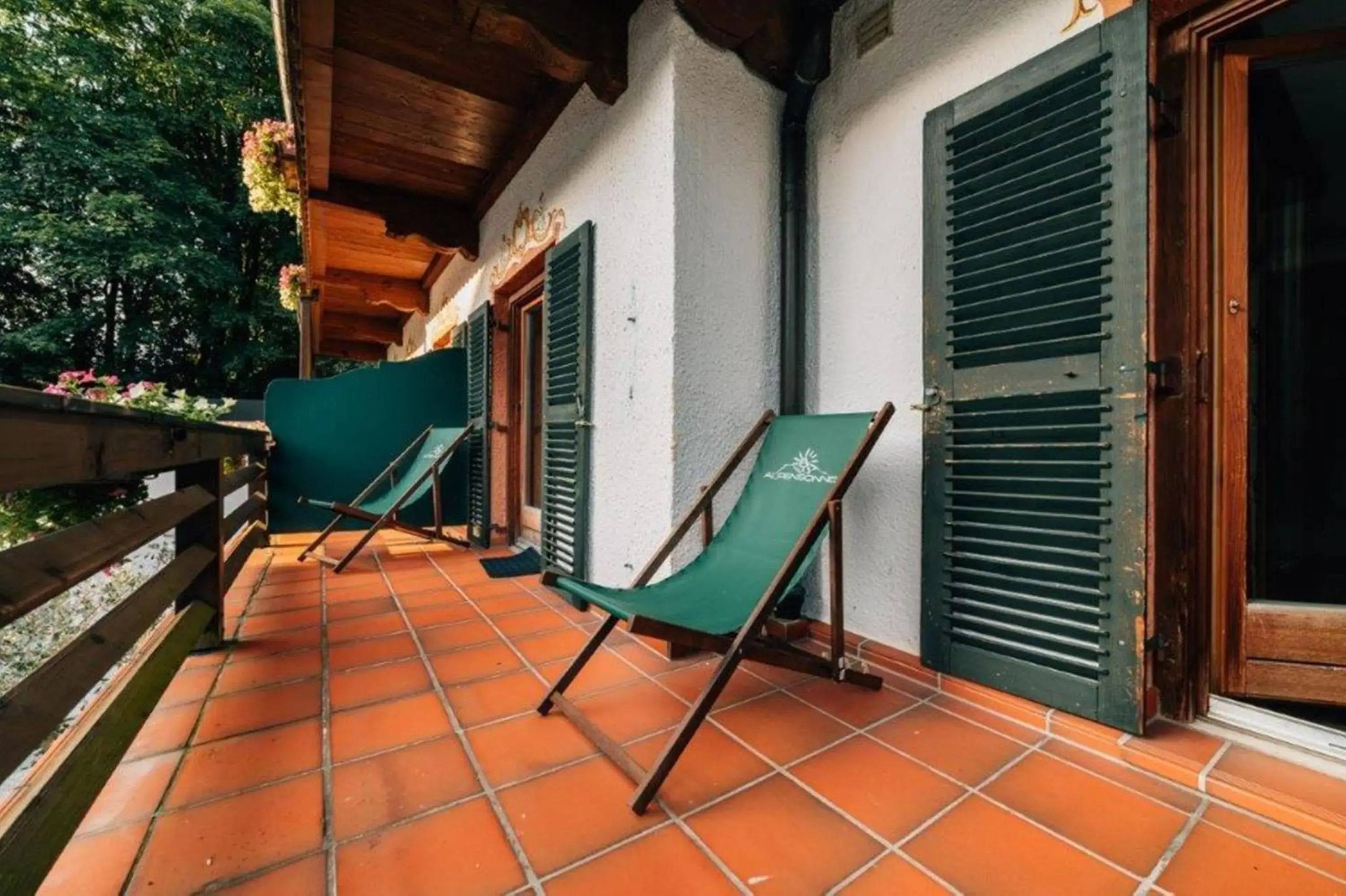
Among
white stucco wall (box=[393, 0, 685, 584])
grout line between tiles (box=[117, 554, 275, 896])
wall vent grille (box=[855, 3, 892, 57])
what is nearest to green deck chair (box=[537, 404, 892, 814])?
white stucco wall (box=[393, 0, 685, 584])

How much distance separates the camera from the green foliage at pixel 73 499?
316cm

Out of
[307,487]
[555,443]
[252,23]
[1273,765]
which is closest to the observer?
[1273,765]

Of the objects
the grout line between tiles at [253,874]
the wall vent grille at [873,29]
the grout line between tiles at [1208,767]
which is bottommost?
the grout line between tiles at [253,874]

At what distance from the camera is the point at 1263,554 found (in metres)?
2.00

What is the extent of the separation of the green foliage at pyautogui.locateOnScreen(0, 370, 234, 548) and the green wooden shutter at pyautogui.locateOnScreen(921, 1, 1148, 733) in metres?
3.75

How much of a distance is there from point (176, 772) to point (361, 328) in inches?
349

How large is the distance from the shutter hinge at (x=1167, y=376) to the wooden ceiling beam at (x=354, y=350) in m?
11.3

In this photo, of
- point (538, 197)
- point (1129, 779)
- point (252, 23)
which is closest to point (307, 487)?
point (538, 197)

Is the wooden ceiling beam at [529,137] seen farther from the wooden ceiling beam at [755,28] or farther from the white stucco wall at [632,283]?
the wooden ceiling beam at [755,28]

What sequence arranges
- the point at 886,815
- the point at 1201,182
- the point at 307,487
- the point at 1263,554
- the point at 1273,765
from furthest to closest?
the point at 307,487 < the point at 1263,554 < the point at 1201,182 < the point at 1273,765 < the point at 886,815

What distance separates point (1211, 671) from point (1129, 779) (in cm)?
50

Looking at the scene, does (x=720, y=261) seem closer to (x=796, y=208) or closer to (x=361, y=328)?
(x=796, y=208)

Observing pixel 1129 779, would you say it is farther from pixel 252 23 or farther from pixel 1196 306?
pixel 252 23

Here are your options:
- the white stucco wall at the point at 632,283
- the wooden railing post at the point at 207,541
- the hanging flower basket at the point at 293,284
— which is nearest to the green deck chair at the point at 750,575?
the white stucco wall at the point at 632,283
